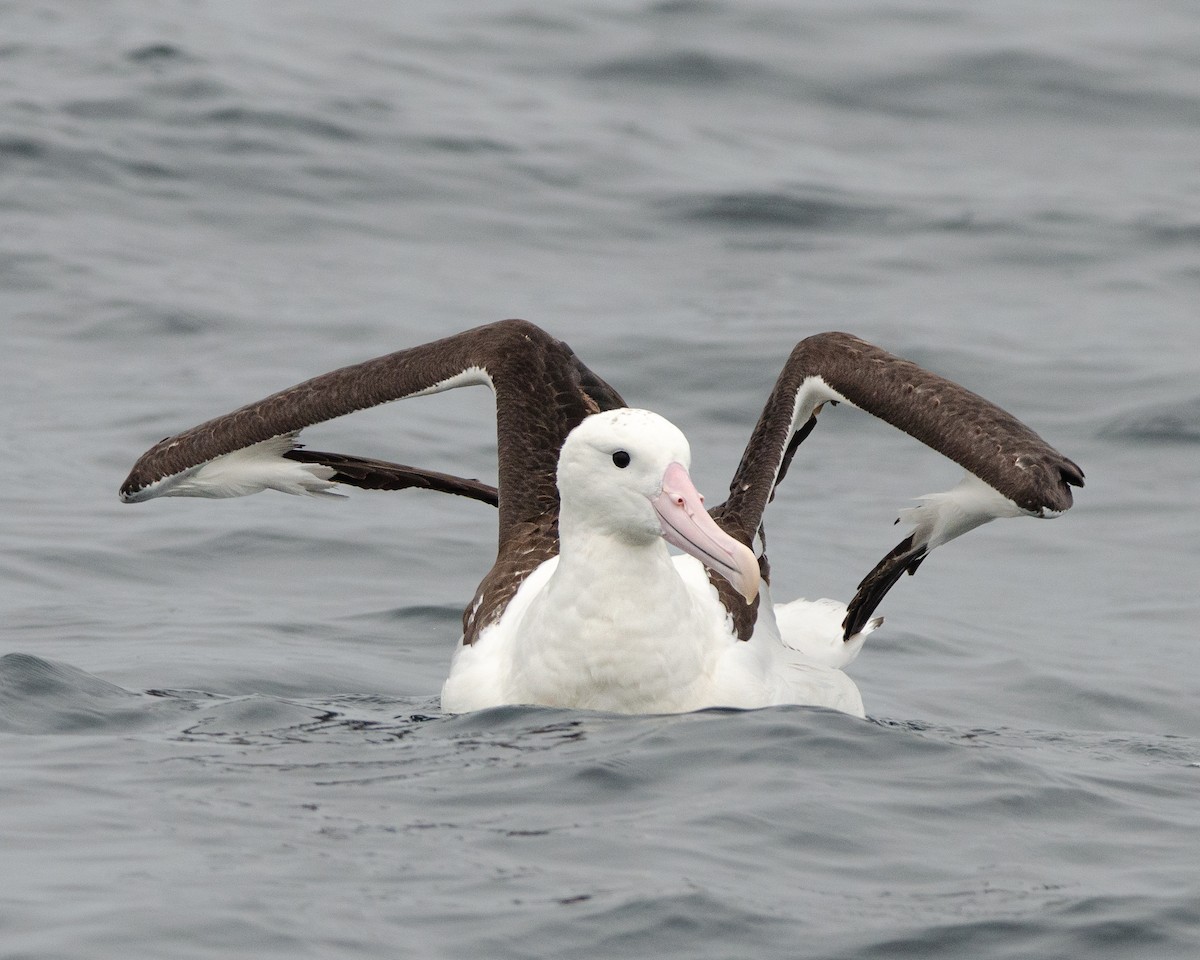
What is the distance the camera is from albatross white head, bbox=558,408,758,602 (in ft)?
28.5

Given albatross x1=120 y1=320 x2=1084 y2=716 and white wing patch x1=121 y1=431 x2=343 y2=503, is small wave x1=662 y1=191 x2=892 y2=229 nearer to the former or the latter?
albatross x1=120 y1=320 x2=1084 y2=716

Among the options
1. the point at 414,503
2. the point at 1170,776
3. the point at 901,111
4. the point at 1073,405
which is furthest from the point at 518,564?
the point at 901,111

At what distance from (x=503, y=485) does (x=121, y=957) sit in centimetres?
489

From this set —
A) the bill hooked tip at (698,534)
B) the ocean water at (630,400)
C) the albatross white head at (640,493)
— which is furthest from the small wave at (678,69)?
the bill hooked tip at (698,534)

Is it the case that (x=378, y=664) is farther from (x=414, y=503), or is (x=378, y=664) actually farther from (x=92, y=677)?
(x=414, y=503)

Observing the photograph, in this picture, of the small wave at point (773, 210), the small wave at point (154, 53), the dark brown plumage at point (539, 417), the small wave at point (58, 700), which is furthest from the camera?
the small wave at point (154, 53)

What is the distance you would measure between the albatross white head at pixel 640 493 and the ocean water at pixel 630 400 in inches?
28.4

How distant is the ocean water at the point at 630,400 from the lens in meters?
7.06

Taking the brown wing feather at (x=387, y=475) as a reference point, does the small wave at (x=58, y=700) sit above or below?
below

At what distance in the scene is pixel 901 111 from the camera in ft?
81.9

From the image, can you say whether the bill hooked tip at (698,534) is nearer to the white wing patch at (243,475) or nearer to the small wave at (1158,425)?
the white wing patch at (243,475)

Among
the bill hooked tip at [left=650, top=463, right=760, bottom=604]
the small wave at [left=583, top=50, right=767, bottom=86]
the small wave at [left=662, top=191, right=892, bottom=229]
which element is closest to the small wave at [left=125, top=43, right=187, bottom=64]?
the small wave at [left=583, top=50, right=767, bottom=86]

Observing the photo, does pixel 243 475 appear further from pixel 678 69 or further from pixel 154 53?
pixel 678 69

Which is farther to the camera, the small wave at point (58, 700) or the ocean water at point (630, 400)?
the small wave at point (58, 700)
